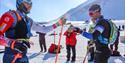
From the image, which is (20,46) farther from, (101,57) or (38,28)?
(101,57)

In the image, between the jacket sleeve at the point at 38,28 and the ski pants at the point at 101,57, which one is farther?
the ski pants at the point at 101,57

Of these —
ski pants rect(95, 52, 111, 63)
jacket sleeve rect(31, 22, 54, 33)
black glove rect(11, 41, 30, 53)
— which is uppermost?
jacket sleeve rect(31, 22, 54, 33)

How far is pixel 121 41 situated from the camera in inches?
963

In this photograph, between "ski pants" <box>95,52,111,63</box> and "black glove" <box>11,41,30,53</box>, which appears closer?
"black glove" <box>11,41,30,53</box>

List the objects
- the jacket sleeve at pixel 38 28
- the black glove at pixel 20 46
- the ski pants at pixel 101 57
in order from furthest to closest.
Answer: the ski pants at pixel 101 57, the jacket sleeve at pixel 38 28, the black glove at pixel 20 46

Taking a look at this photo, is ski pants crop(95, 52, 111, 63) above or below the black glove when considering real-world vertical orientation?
below

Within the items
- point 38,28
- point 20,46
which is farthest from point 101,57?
point 20,46

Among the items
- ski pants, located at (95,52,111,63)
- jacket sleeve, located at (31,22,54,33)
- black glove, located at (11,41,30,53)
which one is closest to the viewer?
black glove, located at (11,41,30,53)

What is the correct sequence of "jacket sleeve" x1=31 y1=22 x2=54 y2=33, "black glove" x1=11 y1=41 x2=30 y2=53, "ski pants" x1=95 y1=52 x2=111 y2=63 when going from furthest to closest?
"ski pants" x1=95 y1=52 x2=111 y2=63
"jacket sleeve" x1=31 y1=22 x2=54 y2=33
"black glove" x1=11 y1=41 x2=30 y2=53

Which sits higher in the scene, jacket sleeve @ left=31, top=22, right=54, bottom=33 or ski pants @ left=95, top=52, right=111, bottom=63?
jacket sleeve @ left=31, top=22, right=54, bottom=33

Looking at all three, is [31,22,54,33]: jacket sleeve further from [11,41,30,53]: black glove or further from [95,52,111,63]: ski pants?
[95,52,111,63]: ski pants

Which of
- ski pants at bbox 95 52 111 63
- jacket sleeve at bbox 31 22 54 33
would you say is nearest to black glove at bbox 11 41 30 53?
jacket sleeve at bbox 31 22 54 33

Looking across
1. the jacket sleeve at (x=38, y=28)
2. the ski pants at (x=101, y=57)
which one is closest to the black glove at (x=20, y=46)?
the jacket sleeve at (x=38, y=28)

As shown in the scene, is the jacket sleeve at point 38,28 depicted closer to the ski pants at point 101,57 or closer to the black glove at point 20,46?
the black glove at point 20,46
